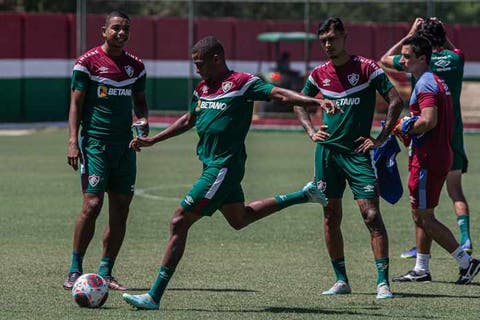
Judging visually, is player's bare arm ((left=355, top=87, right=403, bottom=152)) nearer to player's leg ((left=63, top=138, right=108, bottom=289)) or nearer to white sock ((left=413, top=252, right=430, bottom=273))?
white sock ((left=413, top=252, right=430, bottom=273))

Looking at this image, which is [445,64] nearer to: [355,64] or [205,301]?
[355,64]

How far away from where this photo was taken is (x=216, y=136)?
9.56 metres

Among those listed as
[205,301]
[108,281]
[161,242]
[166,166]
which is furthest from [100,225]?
[166,166]

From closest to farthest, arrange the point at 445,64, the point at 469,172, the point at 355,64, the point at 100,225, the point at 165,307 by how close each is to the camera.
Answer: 1. the point at 165,307
2. the point at 355,64
3. the point at 445,64
4. the point at 100,225
5. the point at 469,172

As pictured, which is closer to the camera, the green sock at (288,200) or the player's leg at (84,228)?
the green sock at (288,200)

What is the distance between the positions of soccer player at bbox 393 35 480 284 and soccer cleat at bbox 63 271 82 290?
3.03 metres

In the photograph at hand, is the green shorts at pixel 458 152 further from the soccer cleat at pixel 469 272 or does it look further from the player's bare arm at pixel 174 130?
the player's bare arm at pixel 174 130

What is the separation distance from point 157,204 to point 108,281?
21.6 feet

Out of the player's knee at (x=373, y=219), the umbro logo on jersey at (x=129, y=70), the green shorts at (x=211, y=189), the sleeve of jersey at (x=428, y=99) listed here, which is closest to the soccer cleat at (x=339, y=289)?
the player's knee at (x=373, y=219)

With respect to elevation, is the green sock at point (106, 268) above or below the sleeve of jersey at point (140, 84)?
below

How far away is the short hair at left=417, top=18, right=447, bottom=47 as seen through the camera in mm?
11211

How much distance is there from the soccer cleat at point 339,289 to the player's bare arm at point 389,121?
1155 millimetres

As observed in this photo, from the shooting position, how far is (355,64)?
10133mm

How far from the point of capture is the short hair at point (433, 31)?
36.8 feet
